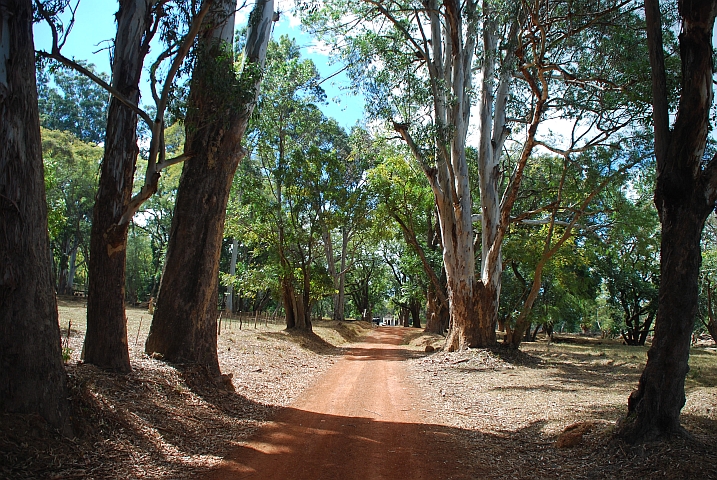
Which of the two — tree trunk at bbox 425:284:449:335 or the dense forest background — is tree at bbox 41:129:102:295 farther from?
tree trunk at bbox 425:284:449:335

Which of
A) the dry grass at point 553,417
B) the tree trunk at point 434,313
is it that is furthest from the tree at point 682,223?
the tree trunk at point 434,313

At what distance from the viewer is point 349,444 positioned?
248 inches

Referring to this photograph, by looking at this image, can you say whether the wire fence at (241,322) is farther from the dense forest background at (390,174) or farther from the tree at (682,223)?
the tree at (682,223)

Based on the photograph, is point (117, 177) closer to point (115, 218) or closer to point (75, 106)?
point (115, 218)

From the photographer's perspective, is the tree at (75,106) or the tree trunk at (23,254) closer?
the tree trunk at (23,254)

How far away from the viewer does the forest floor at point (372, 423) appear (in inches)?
189

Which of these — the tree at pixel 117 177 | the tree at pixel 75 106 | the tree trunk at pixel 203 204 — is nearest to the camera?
the tree at pixel 117 177

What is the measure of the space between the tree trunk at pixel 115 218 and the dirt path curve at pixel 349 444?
265cm

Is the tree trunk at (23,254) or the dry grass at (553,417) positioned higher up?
the tree trunk at (23,254)

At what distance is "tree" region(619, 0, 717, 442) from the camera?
5.28 meters

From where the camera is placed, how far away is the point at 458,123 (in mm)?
15406

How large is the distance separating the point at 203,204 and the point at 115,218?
1949 millimetres

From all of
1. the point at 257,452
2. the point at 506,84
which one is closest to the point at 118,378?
the point at 257,452

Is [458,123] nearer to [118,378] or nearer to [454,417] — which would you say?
[454,417]
